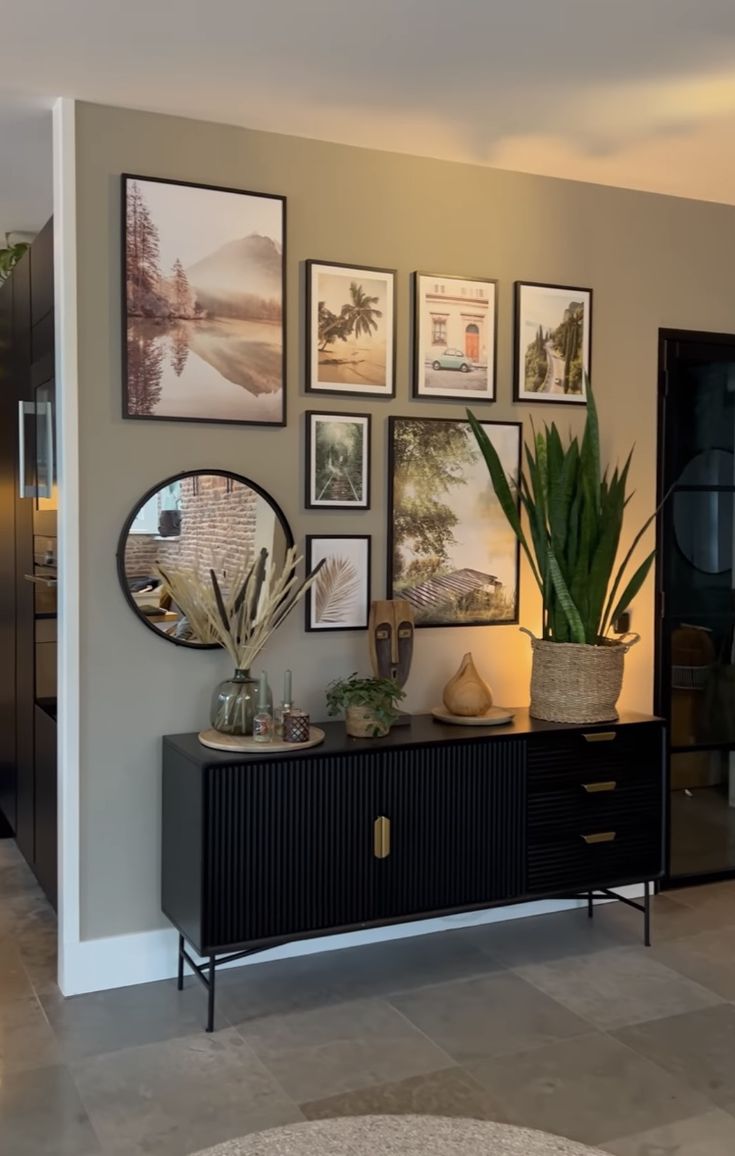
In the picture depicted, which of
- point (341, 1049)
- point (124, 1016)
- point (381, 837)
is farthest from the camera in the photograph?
point (381, 837)

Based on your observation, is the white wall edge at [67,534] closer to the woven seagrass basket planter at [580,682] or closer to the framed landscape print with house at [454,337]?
the framed landscape print with house at [454,337]

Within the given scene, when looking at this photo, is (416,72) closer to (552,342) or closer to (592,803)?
(552,342)

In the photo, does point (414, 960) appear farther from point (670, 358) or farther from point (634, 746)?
point (670, 358)

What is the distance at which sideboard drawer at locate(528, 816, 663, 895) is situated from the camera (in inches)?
135

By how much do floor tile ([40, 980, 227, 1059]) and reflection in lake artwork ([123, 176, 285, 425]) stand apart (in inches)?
67.2

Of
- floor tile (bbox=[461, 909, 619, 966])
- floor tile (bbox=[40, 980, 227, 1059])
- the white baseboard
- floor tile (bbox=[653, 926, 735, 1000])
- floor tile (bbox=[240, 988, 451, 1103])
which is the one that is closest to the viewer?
floor tile (bbox=[240, 988, 451, 1103])

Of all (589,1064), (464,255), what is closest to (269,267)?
(464,255)

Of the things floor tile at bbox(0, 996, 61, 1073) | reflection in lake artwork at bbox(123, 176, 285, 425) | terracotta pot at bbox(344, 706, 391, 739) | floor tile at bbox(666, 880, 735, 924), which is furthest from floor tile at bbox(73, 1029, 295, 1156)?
floor tile at bbox(666, 880, 735, 924)

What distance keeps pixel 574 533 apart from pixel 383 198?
4.12 ft

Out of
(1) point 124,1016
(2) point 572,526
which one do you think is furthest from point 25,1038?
(2) point 572,526

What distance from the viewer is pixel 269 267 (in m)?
3.42

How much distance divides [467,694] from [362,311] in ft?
4.21

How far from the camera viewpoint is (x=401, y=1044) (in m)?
2.92

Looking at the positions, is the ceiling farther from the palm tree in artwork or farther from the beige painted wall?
the palm tree in artwork
